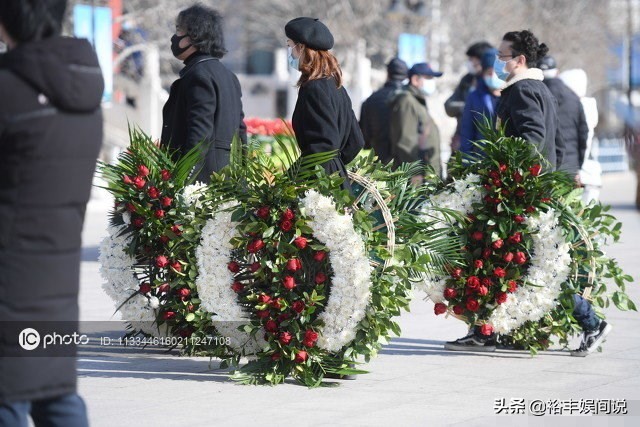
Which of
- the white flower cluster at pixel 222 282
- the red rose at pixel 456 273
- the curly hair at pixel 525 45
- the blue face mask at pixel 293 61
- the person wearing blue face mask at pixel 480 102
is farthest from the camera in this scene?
the person wearing blue face mask at pixel 480 102

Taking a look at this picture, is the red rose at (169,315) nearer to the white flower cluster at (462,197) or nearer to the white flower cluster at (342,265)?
the white flower cluster at (342,265)

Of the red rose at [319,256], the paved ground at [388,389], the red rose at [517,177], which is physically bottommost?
the paved ground at [388,389]

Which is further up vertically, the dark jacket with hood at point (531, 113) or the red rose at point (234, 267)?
the dark jacket with hood at point (531, 113)

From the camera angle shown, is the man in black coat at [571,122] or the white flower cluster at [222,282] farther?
the man in black coat at [571,122]

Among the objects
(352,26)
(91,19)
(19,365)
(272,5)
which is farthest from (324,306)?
(272,5)

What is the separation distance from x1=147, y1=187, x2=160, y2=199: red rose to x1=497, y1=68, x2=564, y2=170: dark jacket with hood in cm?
199

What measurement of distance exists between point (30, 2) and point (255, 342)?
124 inches

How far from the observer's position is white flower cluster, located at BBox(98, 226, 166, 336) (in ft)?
24.1

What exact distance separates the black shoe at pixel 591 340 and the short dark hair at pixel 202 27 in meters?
2.78

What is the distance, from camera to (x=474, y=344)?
773 centimetres

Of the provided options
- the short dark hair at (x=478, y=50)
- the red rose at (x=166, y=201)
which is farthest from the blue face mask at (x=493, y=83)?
the red rose at (x=166, y=201)

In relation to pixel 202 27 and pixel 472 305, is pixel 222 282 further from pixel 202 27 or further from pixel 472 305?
pixel 202 27

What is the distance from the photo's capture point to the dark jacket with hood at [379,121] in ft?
36.2

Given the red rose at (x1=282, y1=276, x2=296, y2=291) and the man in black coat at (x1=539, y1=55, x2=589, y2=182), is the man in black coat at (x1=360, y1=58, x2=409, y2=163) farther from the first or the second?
the red rose at (x1=282, y1=276, x2=296, y2=291)
